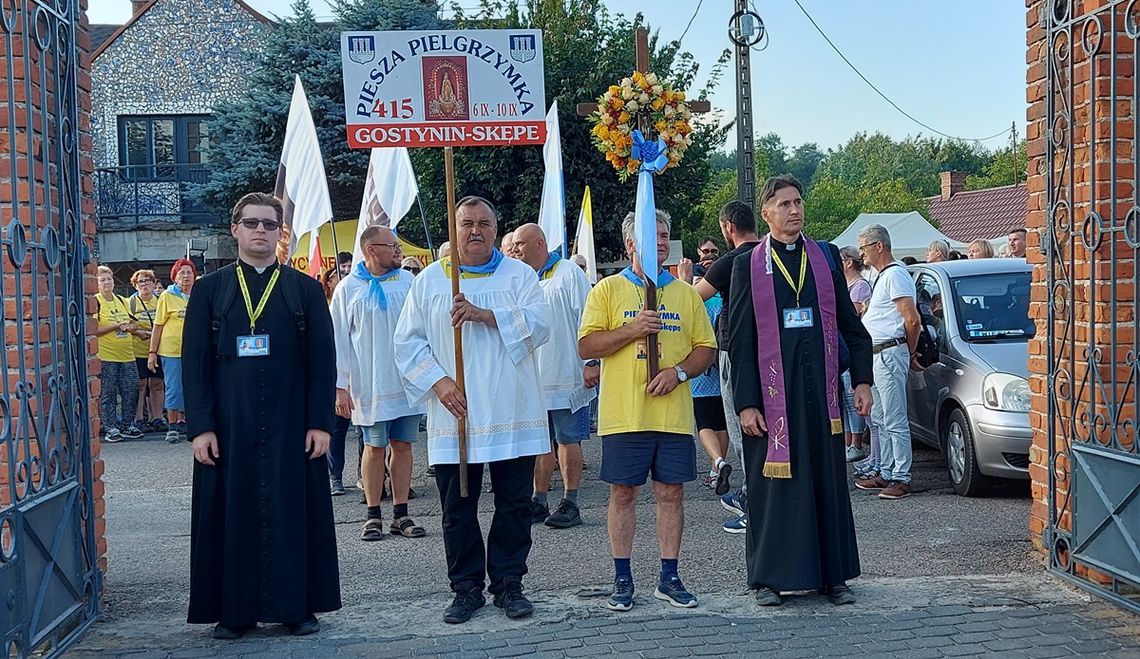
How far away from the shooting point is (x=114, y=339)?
14250mm

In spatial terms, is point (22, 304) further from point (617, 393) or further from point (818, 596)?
point (818, 596)

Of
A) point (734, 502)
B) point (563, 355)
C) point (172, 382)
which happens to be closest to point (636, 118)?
point (563, 355)

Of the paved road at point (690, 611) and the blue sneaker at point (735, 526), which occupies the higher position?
the blue sneaker at point (735, 526)

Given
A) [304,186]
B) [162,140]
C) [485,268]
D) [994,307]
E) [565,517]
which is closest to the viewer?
[485,268]

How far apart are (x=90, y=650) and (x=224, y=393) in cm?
130

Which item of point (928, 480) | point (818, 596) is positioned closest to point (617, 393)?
point (818, 596)

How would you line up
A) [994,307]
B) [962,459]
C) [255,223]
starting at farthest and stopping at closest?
1. [994,307]
2. [962,459]
3. [255,223]

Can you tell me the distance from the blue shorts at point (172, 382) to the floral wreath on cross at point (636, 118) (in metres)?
9.07

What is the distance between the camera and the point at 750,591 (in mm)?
5934

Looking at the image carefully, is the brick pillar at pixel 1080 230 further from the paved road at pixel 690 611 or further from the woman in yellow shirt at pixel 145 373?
the woman in yellow shirt at pixel 145 373

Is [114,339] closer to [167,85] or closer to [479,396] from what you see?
[479,396]

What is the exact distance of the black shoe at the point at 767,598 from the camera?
18.7ft

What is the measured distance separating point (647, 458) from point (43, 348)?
9.26ft

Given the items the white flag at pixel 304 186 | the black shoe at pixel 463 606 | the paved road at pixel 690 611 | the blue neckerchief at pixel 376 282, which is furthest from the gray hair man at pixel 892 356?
the white flag at pixel 304 186
